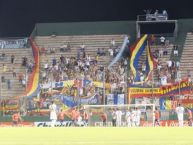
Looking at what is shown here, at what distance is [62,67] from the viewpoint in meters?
47.8

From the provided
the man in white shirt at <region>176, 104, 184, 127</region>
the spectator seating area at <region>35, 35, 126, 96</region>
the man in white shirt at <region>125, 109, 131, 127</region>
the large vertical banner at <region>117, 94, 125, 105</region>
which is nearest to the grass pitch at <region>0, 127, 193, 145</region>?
the man in white shirt at <region>176, 104, 184, 127</region>

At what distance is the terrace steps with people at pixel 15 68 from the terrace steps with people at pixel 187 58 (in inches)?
502

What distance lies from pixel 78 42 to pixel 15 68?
613 cm

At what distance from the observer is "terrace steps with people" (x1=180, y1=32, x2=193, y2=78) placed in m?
44.4

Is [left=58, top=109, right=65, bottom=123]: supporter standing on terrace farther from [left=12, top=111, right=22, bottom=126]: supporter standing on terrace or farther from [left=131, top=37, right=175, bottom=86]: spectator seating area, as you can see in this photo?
[left=131, top=37, right=175, bottom=86]: spectator seating area

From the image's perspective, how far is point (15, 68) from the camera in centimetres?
4831

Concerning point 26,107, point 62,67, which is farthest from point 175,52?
point 26,107

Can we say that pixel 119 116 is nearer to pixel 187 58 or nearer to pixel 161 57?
pixel 161 57

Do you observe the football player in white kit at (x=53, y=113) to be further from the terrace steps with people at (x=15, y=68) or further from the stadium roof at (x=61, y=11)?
the stadium roof at (x=61, y=11)

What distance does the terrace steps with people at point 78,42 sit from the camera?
49.3 metres

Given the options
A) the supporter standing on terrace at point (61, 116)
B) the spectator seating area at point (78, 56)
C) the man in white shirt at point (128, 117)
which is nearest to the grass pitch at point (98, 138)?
the man in white shirt at point (128, 117)

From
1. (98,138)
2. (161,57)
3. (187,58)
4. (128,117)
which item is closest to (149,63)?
(161,57)

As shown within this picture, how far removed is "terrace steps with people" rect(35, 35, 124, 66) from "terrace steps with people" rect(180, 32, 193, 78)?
5.68 metres

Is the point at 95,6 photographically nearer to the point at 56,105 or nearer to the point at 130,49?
the point at 130,49
